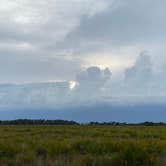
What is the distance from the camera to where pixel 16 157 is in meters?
19.3

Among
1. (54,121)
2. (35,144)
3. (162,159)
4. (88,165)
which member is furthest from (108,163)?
(54,121)

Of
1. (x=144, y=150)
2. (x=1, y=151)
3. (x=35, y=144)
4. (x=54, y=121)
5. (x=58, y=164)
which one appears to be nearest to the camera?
(x=58, y=164)

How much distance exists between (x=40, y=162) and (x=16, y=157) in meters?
1.50

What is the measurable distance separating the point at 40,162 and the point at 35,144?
427 centimetres

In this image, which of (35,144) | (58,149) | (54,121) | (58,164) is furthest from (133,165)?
(54,121)

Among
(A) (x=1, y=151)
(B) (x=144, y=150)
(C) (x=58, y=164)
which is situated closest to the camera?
(C) (x=58, y=164)

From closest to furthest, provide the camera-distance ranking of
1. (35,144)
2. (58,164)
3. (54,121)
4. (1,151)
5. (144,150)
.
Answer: (58,164), (144,150), (1,151), (35,144), (54,121)

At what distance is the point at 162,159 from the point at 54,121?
75.9 meters

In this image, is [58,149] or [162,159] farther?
[58,149]

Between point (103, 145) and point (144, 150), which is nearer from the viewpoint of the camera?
point (144, 150)

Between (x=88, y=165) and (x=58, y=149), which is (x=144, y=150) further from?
(x=58, y=149)

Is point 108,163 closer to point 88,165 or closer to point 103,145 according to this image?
point 88,165

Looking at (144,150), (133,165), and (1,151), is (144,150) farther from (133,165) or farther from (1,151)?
(1,151)

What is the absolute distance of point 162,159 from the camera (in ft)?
61.2
